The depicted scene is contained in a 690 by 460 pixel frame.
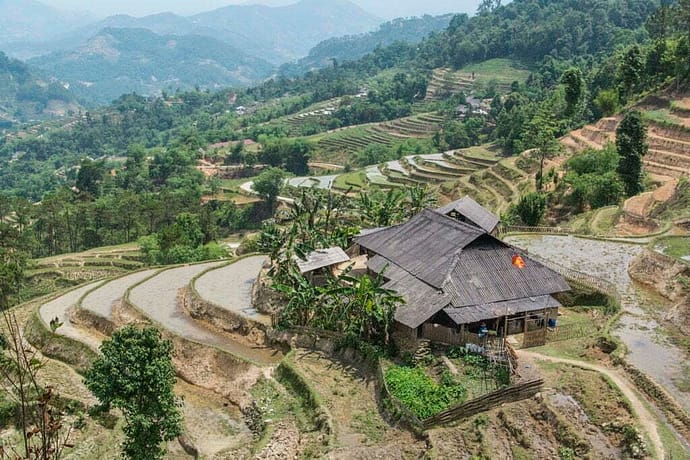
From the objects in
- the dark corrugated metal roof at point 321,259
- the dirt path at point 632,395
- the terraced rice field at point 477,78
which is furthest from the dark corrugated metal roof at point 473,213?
the terraced rice field at point 477,78

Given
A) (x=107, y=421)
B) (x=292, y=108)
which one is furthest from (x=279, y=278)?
(x=292, y=108)

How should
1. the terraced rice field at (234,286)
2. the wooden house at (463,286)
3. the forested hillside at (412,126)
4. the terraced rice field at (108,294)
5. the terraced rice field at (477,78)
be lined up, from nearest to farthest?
1. the wooden house at (463,286)
2. the terraced rice field at (234,286)
3. the terraced rice field at (108,294)
4. the forested hillside at (412,126)
5. the terraced rice field at (477,78)

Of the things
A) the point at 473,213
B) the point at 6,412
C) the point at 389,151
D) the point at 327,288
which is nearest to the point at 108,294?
the point at 6,412

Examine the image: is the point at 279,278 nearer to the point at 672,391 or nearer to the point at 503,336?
the point at 503,336

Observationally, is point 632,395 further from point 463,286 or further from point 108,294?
point 108,294

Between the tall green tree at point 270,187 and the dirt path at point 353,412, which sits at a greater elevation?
the dirt path at point 353,412

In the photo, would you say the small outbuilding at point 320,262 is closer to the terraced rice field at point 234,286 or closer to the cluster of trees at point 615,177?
the terraced rice field at point 234,286

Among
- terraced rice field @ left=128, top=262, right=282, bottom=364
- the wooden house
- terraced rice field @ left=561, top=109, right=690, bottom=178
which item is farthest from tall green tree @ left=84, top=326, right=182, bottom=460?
terraced rice field @ left=561, top=109, right=690, bottom=178
